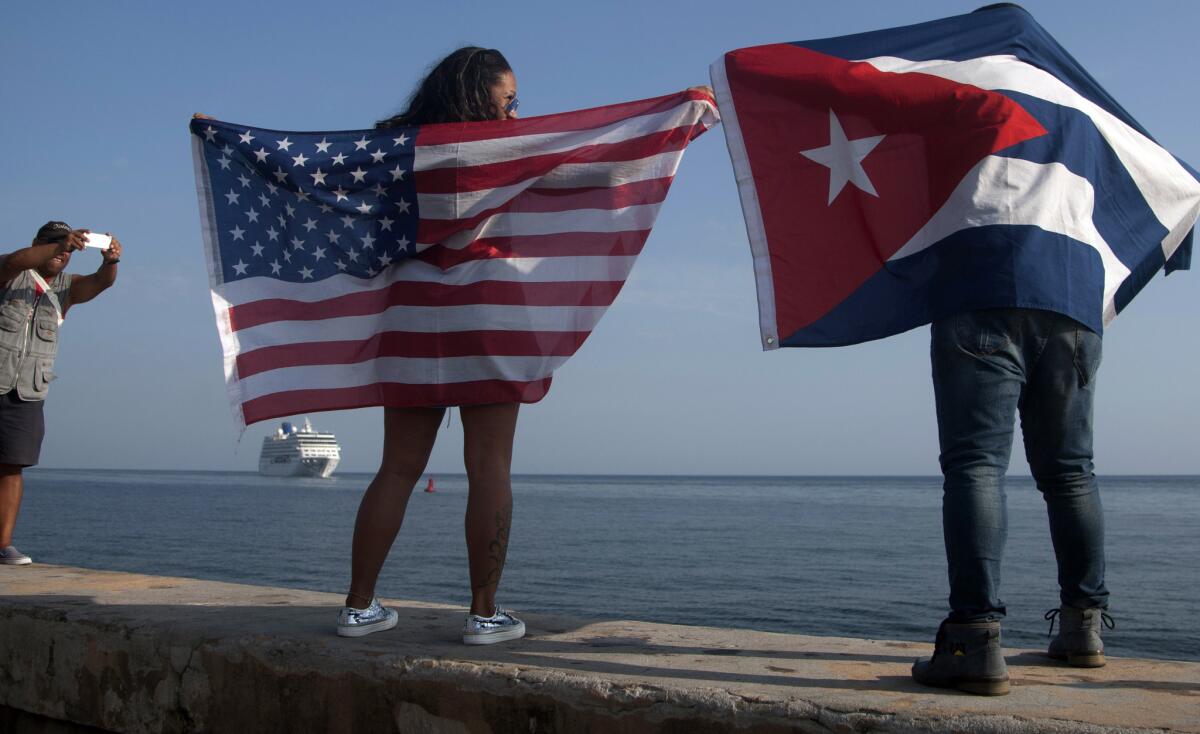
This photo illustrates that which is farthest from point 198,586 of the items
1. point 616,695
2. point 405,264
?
point 616,695

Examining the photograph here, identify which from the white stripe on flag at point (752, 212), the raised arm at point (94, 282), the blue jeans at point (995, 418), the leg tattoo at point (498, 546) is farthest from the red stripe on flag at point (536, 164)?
the raised arm at point (94, 282)

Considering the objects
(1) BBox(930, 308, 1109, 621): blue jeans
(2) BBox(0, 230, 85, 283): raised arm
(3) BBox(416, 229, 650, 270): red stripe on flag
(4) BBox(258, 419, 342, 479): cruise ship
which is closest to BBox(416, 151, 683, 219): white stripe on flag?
(3) BBox(416, 229, 650, 270): red stripe on flag

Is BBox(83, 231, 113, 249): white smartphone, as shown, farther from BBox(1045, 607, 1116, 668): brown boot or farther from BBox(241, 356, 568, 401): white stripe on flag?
BBox(1045, 607, 1116, 668): brown boot

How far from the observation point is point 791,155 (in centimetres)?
311

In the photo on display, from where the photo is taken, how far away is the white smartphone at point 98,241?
5281mm

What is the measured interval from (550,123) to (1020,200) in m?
1.67

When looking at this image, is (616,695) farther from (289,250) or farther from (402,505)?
(289,250)

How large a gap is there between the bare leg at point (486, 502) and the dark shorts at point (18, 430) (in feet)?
12.0

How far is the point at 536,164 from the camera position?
3369 millimetres

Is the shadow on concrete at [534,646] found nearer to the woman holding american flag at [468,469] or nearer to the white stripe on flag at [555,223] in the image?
the woman holding american flag at [468,469]

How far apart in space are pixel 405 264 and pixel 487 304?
0.40m

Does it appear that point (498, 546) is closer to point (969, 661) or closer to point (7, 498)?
A: point (969, 661)

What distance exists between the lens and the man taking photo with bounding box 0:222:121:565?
5.29 metres

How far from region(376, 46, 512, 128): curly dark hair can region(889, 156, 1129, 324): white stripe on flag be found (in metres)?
1.63
